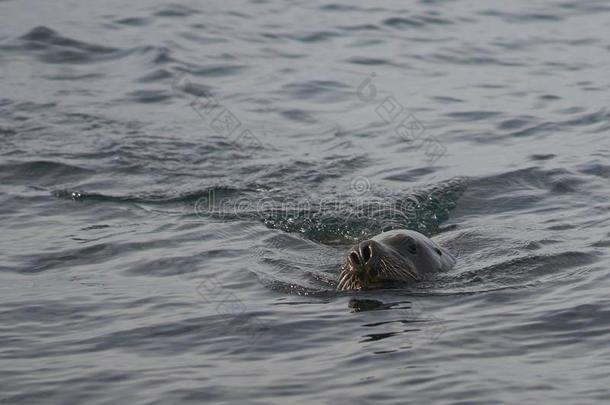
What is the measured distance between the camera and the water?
270 inches

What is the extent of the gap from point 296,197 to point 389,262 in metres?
3.18

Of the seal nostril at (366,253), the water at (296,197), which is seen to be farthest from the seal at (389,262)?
the water at (296,197)

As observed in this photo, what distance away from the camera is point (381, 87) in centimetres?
1579

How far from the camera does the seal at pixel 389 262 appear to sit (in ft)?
27.0

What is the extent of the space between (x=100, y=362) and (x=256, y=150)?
242 inches

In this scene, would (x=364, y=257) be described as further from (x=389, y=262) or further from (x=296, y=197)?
(x=296, y=197)

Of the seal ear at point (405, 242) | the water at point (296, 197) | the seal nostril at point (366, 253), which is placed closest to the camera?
the water at point (296, 197)

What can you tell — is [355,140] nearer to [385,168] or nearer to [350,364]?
[385,168]

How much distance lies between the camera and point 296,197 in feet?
37.4

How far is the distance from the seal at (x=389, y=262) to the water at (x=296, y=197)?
117 mm

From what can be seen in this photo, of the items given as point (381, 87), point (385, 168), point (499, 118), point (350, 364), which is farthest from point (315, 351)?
point (381, 87)

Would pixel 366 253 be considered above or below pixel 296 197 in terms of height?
above

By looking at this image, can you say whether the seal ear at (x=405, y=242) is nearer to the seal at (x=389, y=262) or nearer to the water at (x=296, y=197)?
the seal at (x=389, y=262)

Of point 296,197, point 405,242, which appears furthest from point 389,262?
point 296,197
